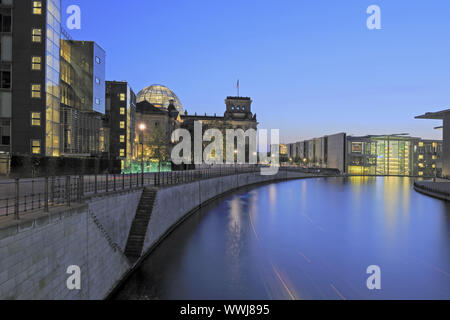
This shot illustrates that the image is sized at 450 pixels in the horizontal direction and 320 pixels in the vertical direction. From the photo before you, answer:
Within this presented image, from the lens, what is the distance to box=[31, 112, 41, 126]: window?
126 ft

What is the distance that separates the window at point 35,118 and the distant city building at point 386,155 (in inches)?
5646

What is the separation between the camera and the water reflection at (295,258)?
16688 mm

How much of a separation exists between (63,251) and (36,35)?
39.2 m

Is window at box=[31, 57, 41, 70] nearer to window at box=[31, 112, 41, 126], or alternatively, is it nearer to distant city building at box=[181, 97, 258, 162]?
window at box=[31, 112, 41, 126]

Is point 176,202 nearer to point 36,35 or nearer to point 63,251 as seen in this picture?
point 63,251

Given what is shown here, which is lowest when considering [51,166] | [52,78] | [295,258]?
[295,258]

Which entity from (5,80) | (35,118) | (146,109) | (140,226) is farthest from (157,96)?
(140,226)

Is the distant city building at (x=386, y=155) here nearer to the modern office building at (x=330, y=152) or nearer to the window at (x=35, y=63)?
the modern office building at (x=330, y=152)

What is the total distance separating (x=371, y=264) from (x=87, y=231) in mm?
20192

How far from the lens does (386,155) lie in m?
163

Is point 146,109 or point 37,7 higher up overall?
point 37,7

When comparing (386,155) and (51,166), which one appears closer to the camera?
(51,166)
